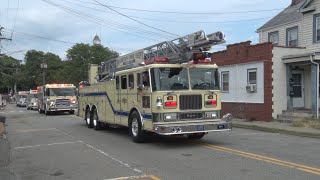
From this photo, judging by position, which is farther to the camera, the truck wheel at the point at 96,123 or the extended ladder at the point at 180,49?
the truck wheel at the point at 96,123

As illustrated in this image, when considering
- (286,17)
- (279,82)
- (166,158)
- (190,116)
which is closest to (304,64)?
(279,82)

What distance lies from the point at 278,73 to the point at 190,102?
1063 cm

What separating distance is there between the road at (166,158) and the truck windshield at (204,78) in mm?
1817

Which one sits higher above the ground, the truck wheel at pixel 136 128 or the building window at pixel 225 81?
the building window at pixel 225 81

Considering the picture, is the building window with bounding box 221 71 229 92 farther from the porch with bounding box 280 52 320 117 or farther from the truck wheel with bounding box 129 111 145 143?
the truck wheel with bounding box 129 111 145 143

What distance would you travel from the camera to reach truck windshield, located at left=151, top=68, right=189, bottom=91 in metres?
13.3

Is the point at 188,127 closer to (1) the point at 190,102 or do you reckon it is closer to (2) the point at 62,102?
(1) the point at 190,102

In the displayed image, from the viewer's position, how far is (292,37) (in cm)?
2655

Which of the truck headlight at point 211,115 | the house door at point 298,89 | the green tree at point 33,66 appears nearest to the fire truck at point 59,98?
the house door at point 298,89

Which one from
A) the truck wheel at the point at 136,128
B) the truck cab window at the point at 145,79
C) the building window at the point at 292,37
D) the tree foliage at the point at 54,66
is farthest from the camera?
the tree foliage at the point at 54,66

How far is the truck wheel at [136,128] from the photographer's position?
14180 millimetres

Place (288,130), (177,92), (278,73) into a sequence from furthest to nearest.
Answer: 1. (278,73)
2. (288,130)
3. (177,92)

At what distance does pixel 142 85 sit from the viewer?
13789 mm

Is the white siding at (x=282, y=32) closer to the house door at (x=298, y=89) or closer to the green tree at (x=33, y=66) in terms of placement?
the house door at (x=298, y=89)
